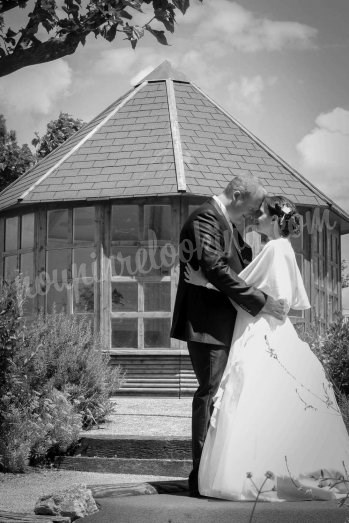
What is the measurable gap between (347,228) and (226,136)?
293cm

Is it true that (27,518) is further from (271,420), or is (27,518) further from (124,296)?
(124,296)

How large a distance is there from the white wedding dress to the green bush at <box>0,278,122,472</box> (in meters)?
2.99

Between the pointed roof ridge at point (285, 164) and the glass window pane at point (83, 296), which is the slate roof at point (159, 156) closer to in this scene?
the pointed roof ridge at point (285, 164)

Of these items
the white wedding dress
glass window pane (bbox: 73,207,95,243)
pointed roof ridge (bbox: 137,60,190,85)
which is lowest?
the white wedding dress

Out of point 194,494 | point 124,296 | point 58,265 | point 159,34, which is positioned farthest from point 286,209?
point 58,265

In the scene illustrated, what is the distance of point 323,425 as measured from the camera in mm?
5598

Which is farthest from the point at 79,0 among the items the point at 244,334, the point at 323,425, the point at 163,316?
the point at 163,316

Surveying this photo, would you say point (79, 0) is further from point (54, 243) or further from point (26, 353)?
point (54, 243)

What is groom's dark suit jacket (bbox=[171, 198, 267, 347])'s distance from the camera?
5715mm

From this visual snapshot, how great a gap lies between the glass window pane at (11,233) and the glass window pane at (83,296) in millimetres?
1505

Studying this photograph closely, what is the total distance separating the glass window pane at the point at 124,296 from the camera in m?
13.5

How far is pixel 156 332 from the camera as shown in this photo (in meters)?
13.4

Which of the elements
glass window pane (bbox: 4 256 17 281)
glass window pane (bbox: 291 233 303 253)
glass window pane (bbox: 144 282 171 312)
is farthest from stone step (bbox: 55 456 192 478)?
glass window pane (bbox: 291 233 303 253)

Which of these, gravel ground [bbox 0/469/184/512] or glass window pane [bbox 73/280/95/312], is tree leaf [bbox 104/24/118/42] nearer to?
gravel ground [bbox 0/469/184/512]
